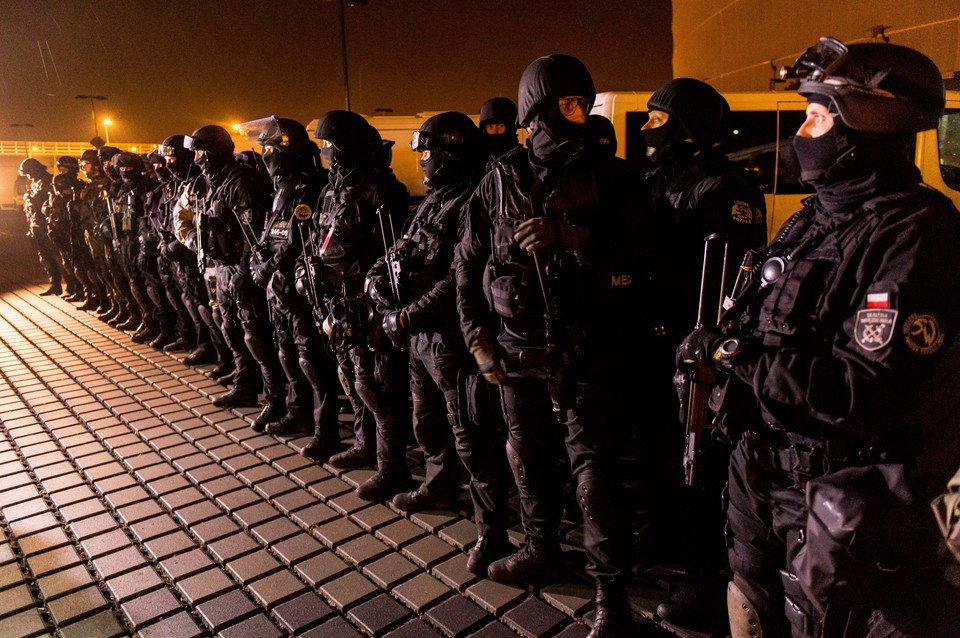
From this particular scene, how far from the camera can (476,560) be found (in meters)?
3.13

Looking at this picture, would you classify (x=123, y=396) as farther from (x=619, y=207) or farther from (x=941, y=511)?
(x=941, y=511)

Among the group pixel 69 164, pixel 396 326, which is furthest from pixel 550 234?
pixel 69 164

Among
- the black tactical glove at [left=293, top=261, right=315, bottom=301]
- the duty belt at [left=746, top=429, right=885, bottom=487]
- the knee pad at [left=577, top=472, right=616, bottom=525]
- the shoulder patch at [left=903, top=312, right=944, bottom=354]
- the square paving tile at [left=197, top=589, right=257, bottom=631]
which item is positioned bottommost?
the square paving tile at [left=197, top=589, right=257, bottom=631]

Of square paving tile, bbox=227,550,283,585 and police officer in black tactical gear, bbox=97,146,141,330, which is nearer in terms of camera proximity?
square paving tile, bbox=227,550,283,585

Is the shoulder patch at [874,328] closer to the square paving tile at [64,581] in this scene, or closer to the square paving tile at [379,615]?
the square paving tile at [379,615]

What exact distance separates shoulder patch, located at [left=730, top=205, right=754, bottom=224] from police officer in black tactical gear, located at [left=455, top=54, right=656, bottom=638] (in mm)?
451

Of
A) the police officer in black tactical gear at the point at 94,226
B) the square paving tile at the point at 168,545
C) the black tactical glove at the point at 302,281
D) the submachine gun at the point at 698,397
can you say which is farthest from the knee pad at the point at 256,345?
the police officer in black tactical gear at the point at 94,226

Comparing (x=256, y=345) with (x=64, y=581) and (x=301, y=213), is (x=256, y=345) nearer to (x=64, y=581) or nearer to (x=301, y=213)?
(x=301, y=213)

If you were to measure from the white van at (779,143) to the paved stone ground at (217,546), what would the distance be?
485 cm

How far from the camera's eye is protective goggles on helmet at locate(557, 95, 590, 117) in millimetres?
2604

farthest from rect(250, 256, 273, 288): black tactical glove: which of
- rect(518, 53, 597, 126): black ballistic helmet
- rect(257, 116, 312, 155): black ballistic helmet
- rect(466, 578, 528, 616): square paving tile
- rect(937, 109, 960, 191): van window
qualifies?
rect(937, 109, 960, 191): van window

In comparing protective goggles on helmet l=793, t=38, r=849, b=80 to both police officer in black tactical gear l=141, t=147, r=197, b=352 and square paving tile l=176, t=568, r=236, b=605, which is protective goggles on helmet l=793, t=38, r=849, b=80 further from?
police officer in black tactical gear l=141, t=147, r=197, b=352

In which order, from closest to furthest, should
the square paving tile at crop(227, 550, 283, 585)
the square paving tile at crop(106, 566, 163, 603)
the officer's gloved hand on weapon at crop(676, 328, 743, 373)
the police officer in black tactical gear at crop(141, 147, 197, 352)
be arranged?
1. the officer's gloved hand on weapon at crop(676, 328, 743, 373)
2. the square paving tile at crop(106, 566, 163, 603)
3. the square paving tile at crop(227, 550, 283, 585)
4. the police officer in black tactical gear at crop(141, 147, 197, 352)

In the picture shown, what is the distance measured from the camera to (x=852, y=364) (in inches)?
65.2
